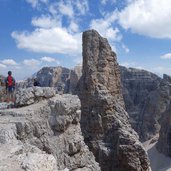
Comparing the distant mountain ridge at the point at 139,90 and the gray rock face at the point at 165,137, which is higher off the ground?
the distant mountain ridge at the point at 139,90

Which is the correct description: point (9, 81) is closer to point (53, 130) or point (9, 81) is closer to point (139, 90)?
point (53, 130)

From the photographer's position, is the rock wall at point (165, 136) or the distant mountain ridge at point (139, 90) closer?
the rock wall at point (165, 136)

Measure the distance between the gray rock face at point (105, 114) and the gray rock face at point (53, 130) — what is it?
1133 centimetres

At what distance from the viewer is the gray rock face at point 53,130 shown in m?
13.0

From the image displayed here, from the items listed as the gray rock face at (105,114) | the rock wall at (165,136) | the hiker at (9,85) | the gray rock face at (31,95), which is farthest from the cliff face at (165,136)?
the gray rock face at (31,95)

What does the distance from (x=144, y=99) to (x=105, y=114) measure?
7197cm

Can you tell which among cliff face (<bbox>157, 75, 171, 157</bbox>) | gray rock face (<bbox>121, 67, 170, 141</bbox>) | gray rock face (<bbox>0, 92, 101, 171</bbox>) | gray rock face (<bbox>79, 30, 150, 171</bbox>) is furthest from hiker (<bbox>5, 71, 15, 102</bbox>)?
gray rock face (<bbox>121, 67, 170, 141</bbox>)

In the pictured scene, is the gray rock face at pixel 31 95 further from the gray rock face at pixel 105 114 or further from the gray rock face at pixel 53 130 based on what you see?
the gray rock face at pixel 105 114

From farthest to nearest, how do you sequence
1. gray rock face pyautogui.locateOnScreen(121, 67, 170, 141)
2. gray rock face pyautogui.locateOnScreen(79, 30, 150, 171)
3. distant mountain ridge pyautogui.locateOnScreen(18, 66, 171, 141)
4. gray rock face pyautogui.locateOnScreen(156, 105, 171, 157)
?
1. distant mountain ridge pyautogui.locateOnScreen(18, 66, 171, 141)
2. gray rock face pyautogui.locateOnScreen(121, 67, 170, 141)
3. gray rock face pyautogui.locateOnScreen(156, 105, 171, 157)
4. gray rock face pyautogui.locateOnScreen(79, 30, 150, 171)

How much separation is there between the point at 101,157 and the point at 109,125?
3.14 metres

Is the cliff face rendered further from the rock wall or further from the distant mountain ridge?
the distant mountain ridge

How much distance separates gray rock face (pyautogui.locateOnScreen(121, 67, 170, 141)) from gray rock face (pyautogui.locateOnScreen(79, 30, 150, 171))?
48710 mm

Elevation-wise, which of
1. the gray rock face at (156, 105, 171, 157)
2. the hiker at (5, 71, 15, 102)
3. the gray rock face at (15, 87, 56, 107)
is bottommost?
the gray rock face at (156, 105, 171, 157)

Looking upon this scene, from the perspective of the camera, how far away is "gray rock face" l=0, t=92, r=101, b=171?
1300 cm
